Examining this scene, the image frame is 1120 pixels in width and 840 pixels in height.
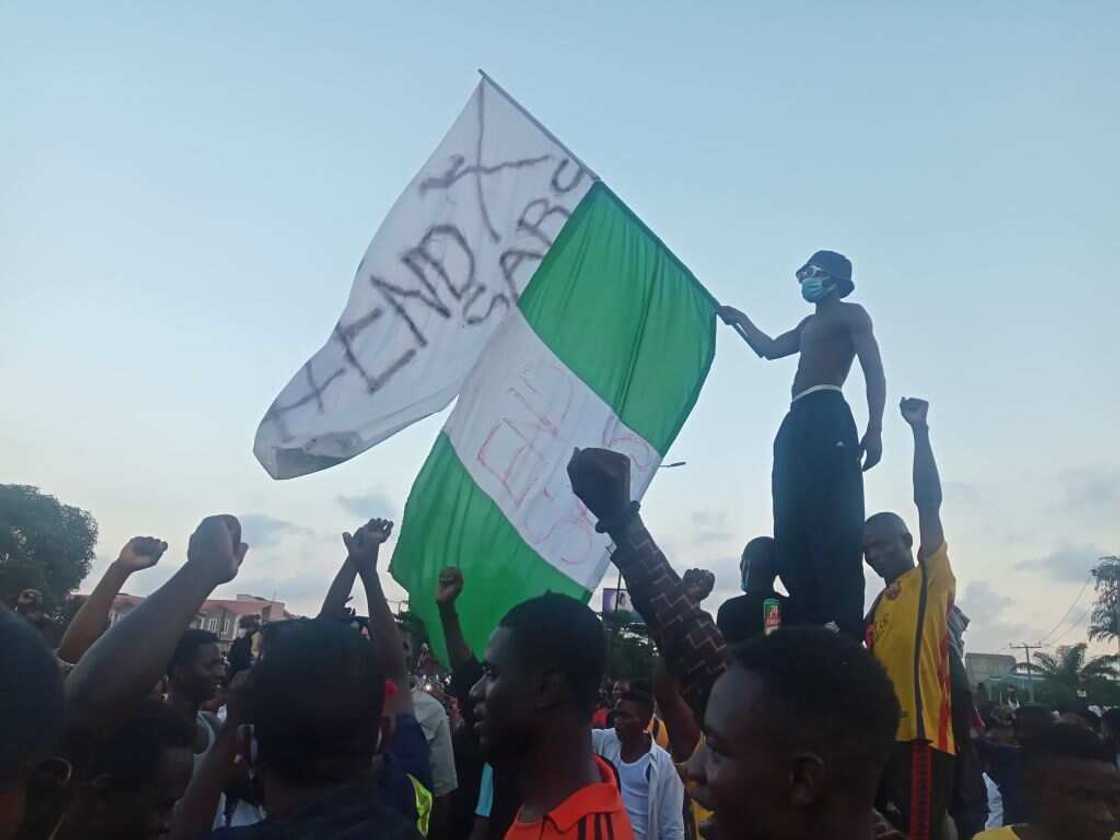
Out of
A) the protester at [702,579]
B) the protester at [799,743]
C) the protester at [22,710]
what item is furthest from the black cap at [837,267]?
the protester at [22,710]

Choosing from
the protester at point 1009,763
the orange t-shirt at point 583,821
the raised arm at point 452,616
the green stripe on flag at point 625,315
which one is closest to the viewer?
the orange t-shirt at point 583,821

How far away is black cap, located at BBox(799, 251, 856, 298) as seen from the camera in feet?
14.7

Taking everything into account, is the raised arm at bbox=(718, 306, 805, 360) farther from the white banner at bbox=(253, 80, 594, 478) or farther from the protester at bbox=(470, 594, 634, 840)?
the protester at bbox=(470, 594, 634, 840)

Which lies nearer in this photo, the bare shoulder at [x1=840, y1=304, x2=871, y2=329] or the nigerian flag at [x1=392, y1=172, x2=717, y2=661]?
the bare shoulder at [x1=840, y1=304, x2=871, y2=329]

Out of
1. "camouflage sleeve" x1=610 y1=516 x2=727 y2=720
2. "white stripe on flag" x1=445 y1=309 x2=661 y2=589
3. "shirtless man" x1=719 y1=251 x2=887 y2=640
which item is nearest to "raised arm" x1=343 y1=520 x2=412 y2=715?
"white stripe on flag" x1=445 y1=309 x2=661 y2=589

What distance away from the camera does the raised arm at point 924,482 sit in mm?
3879

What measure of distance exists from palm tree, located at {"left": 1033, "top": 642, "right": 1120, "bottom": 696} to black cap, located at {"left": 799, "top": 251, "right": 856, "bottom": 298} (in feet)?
140

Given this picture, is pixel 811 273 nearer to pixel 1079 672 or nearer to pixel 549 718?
pixel 549 718

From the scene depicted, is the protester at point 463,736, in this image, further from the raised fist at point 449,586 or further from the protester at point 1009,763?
the protester at point 1009,763

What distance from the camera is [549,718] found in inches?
112

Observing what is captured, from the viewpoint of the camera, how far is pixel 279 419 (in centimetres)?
532

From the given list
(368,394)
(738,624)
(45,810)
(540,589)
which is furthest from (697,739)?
(368,394)

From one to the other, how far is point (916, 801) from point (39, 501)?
58.8m

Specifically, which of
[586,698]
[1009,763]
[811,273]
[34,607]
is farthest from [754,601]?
[1009,763]
